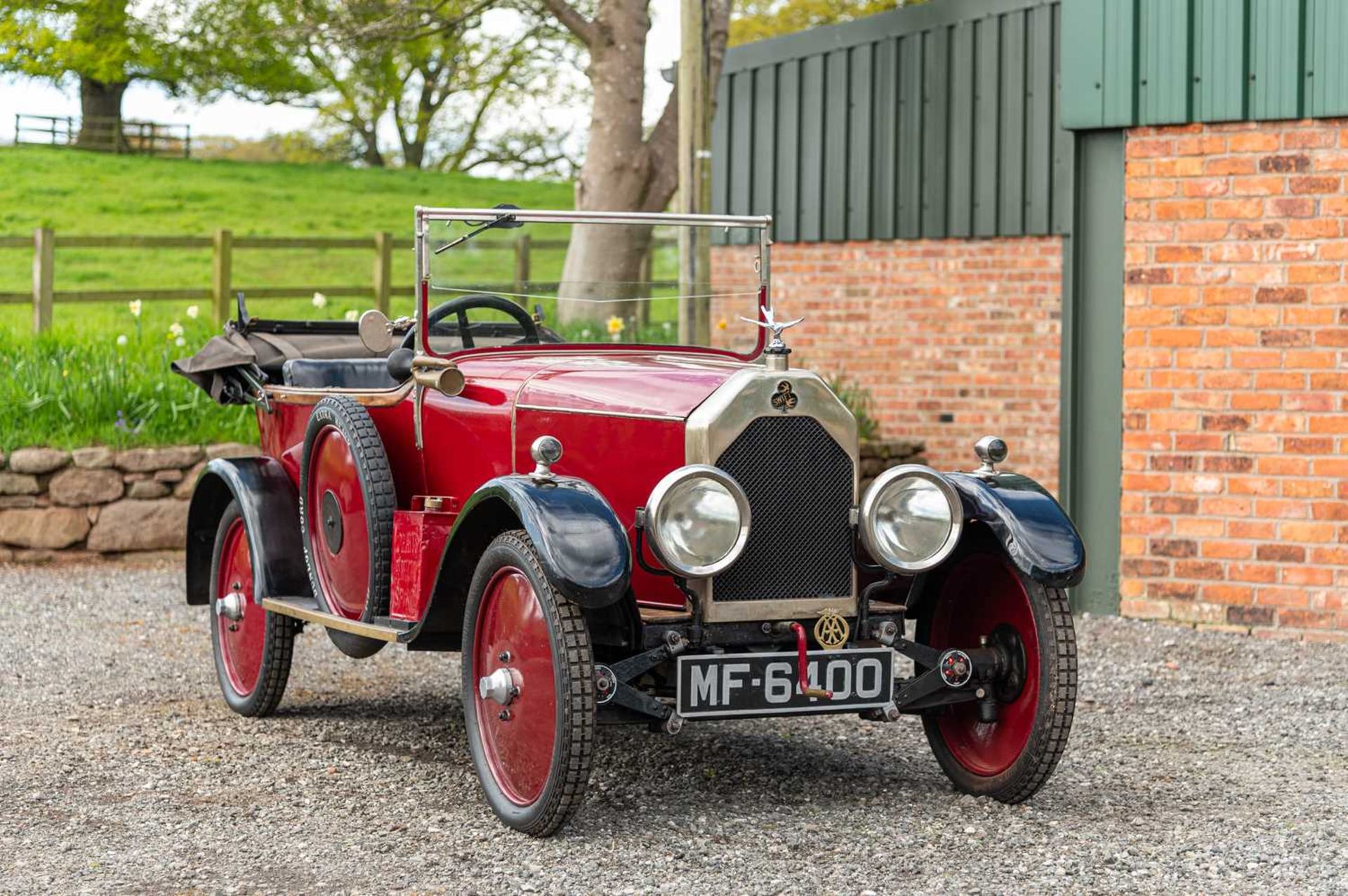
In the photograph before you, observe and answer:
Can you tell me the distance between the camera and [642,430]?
4.45 meters

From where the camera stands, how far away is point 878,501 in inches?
172

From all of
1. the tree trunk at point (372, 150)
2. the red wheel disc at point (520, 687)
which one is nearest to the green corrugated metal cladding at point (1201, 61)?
the red wheel disc at point (520, 687)

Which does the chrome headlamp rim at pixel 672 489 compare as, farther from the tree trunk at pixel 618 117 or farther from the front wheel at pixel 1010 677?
the tree trunk at pixel 618 117

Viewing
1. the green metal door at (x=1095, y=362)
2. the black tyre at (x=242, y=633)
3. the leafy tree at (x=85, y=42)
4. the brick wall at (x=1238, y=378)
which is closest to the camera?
the black tyre at (x=242, y=633)

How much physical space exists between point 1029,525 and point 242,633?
3.07 m

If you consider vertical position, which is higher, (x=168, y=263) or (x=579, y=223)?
(x=168, y=263)

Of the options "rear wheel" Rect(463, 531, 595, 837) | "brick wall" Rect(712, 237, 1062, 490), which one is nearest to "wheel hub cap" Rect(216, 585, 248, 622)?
"rear wheel" Rect(463, 531, 595, 837)

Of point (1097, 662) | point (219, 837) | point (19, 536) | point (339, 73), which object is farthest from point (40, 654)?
point (339, 73)

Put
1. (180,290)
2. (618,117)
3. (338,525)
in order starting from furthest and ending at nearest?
(180,290) < (618,117) < (338,525)

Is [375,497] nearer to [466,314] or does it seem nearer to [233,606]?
[466,314]

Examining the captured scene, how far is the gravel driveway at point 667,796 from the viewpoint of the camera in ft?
12.9

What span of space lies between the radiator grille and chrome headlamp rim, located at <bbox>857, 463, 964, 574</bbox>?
3.8 inches

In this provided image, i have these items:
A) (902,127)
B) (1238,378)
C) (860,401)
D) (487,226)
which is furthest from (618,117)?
(487,226)

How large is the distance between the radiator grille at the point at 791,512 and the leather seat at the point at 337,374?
2.14 meters
